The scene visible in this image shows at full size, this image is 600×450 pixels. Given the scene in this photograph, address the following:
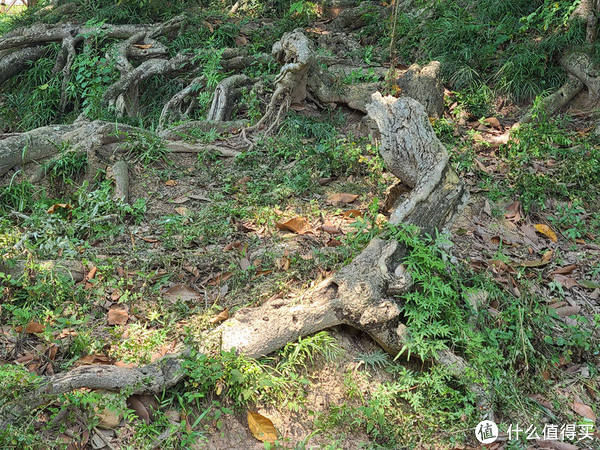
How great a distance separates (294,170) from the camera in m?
5.77

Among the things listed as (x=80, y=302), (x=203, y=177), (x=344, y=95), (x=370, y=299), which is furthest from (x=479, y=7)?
(x=80, y=302)

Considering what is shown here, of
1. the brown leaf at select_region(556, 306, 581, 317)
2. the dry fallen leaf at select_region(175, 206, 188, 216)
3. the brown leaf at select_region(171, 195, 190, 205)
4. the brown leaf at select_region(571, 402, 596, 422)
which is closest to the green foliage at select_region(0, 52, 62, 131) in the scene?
the brown leaf at select_region(171, 195, 190, 205)

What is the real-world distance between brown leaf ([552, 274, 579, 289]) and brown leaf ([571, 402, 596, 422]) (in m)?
1.09

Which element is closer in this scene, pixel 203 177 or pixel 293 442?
pixel 293 442

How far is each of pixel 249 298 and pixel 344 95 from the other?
3.38 m

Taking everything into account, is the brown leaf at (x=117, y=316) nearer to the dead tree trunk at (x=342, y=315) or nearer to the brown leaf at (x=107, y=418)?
the dead tree trunk at (x=342, y=315)

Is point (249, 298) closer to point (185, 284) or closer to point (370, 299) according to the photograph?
point (185, 284)

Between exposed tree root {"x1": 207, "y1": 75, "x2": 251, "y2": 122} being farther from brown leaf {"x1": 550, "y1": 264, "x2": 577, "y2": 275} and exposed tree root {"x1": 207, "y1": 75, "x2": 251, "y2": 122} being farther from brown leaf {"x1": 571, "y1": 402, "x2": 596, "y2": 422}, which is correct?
brown leaf {"x1": 571, "y1": 402, "x2": 596, "y2": 422}

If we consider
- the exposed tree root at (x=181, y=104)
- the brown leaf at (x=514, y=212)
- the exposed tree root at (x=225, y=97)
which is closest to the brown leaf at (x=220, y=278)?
the brown leaf at (x=514, y=212)

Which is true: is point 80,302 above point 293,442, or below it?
above

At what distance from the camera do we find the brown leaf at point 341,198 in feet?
17.7

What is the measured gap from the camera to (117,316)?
13.0ft

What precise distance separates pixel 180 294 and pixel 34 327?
89 centimetres

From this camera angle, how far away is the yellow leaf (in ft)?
17.4
